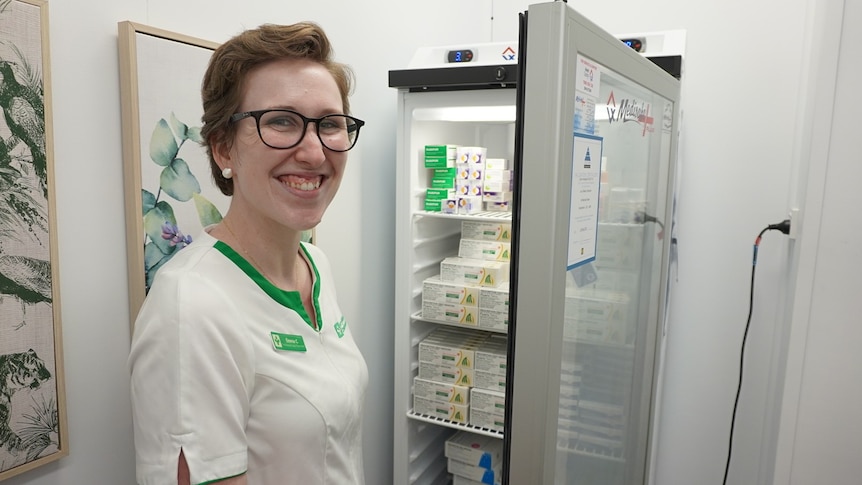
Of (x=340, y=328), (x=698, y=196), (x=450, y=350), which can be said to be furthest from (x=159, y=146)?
(x=698, y=196)

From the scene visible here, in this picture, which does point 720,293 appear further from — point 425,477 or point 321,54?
point 321,54

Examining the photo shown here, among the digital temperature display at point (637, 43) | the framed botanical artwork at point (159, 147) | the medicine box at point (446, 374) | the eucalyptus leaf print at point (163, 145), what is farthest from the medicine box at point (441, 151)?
the eucalyptus leaf print at point (163, 145)

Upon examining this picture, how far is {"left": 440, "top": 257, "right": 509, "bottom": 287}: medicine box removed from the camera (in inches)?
85.0

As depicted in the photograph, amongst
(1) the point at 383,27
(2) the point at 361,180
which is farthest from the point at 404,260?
(1) the point at 383,27

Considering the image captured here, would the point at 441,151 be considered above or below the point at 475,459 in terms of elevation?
above

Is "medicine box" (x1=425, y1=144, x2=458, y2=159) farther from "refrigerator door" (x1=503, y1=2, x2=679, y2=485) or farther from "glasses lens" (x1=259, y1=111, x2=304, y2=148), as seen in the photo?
"glasses lens" (x1=259, y1=111, x2=304, y2=148)

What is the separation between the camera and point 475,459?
7.73 ft

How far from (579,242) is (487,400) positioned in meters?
1.33

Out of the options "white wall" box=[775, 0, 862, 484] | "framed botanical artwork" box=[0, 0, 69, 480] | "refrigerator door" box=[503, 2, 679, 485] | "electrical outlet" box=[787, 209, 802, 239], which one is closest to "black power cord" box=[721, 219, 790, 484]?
"electrical outlet" box=[787, 209, 802, 239]

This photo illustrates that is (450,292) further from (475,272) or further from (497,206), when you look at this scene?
(497,206)

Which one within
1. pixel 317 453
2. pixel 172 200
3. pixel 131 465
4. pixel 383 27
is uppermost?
pixel 383 27

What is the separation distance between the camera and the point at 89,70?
126cm

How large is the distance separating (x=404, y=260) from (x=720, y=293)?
129cm

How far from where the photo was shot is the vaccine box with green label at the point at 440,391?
87.8 inches
